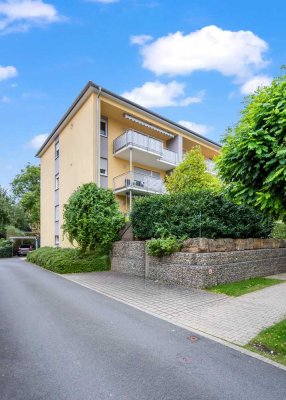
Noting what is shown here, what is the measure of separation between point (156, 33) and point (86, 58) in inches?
123

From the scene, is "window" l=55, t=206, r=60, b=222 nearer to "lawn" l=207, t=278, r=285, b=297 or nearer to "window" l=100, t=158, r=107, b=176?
"window" l=100, t=158, r=107, b=176

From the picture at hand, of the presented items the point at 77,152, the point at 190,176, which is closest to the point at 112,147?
the point at 77,152

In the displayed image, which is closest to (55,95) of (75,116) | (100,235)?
(75,116)

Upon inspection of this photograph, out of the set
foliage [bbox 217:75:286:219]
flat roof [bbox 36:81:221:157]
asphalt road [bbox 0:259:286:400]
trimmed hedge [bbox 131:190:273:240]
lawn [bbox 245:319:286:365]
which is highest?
flat roof [bbox 36:81:221:157]

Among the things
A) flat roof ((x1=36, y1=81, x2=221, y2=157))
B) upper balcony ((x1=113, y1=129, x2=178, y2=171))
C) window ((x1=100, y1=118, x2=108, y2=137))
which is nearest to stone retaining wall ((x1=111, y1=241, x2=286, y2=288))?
upper balcony ((x1=113, y1=129, x2=178, y2=171))

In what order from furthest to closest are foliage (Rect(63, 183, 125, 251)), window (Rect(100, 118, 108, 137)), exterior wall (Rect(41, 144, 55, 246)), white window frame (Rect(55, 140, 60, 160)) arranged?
exterior wall (Rect(41, 144, 55, 246)) < white window frame (Rect(55, 140, 60, 160)) < window (Rect(100, 118, 108, 137)) < foliage (Rect(63, 183, 125, 251))

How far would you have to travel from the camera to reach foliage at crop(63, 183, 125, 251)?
1359 centimetres

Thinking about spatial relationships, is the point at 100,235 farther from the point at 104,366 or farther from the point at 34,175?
the point at 34,175

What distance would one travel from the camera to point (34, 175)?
4588 centimetres

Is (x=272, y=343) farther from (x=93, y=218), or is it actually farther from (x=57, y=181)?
(x=57, y=181)

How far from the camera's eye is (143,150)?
788 inches

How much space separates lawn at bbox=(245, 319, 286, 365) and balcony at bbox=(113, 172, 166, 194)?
1439 cm

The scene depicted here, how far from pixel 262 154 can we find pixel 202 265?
539cm

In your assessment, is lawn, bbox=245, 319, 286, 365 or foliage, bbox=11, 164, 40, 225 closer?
lawn, bbox=245, 319, 286, 365
